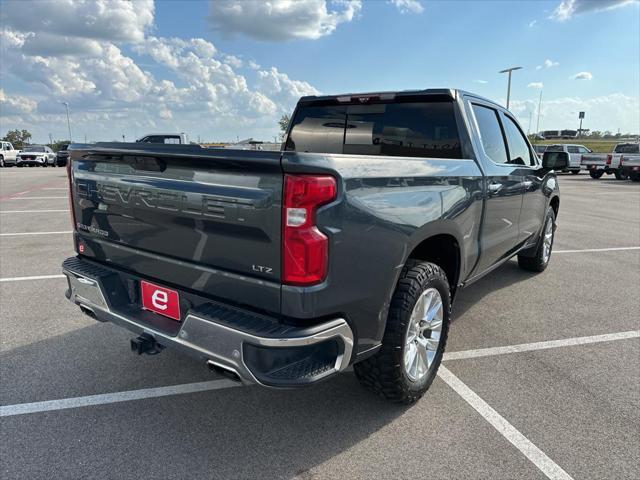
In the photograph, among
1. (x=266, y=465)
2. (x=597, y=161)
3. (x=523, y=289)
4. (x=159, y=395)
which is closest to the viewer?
(x=266, y=465)

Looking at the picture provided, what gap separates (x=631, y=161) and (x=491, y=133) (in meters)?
23.9

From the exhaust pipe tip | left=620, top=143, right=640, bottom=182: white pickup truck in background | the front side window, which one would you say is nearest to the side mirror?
the front side window

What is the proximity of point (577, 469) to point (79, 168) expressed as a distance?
3352 mm

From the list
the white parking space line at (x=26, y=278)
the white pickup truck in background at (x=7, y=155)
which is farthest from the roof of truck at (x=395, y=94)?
the white pickup truck in background at (x=7, y=155)

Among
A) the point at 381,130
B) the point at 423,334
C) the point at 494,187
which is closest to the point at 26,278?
the point at 381,130

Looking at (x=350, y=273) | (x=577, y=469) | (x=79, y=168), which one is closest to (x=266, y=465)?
(x=350, y=273)

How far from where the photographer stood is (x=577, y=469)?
2.33 m

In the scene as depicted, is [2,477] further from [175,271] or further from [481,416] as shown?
[481,416]

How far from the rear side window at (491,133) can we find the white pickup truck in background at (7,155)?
38027 millimetres

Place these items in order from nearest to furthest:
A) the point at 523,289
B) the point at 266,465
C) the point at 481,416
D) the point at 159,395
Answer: the point at 266,465
the point at 481,416
the point at 159,395
the point at 523,289

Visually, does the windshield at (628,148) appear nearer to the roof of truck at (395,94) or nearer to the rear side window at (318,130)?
the roof of truck at (395,94)

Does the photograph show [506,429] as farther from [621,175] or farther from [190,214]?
[621,175]

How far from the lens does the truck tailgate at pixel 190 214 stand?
2.03 metres

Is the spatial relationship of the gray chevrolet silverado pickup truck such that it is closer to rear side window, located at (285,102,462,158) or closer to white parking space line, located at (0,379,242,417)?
rear side window, located at (285,102,462,158)
